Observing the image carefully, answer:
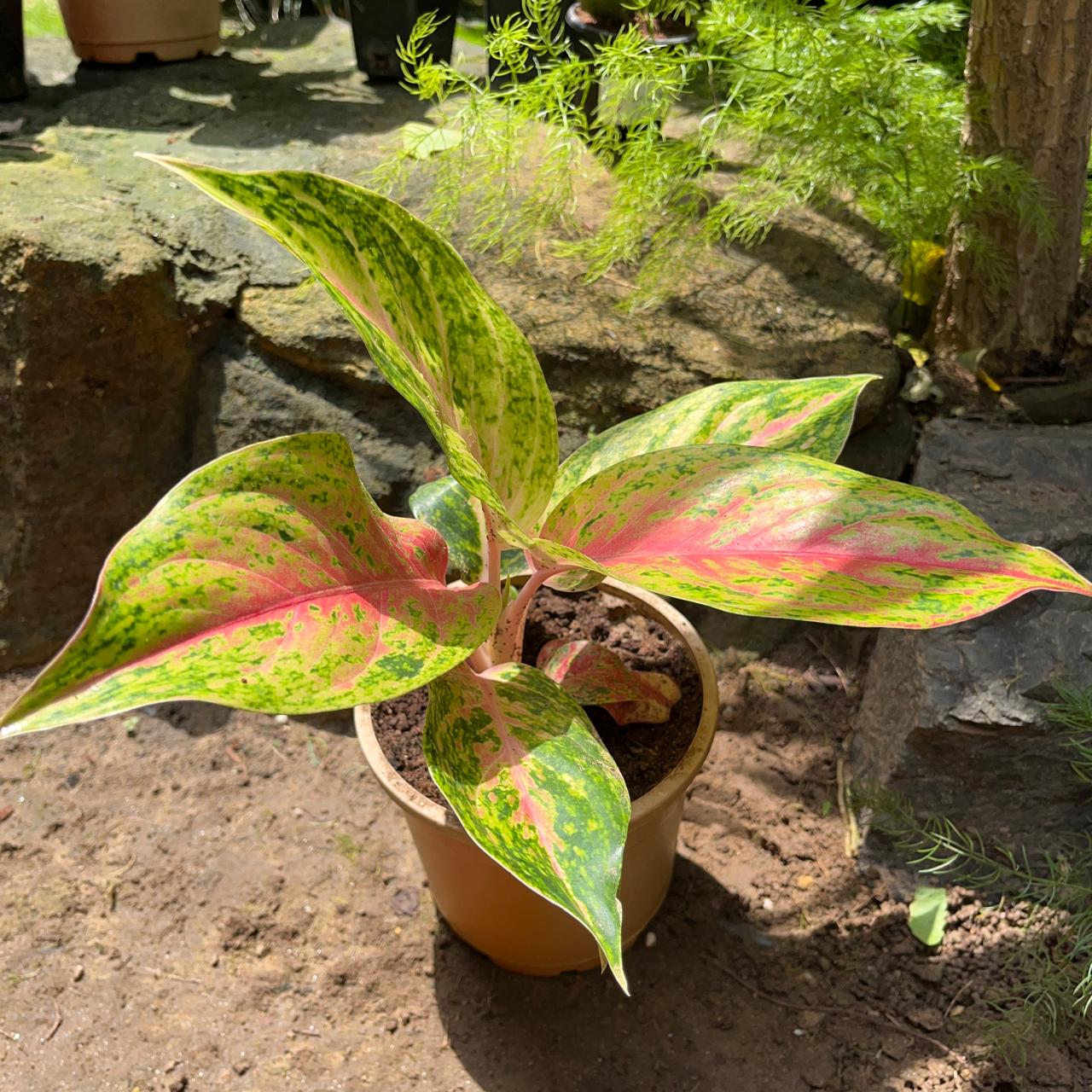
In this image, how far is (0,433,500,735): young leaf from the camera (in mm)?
657

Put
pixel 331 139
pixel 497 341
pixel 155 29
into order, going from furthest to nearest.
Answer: pixel 155 29, pixel 331 139, pixel 497 341

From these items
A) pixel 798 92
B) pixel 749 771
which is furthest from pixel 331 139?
pixel 749 771

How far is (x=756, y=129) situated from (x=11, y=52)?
62.7 inches

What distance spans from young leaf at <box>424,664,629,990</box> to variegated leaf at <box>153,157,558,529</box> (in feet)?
0.57

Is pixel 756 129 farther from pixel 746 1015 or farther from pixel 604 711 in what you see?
pixel 746 1015

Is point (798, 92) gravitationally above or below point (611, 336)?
above

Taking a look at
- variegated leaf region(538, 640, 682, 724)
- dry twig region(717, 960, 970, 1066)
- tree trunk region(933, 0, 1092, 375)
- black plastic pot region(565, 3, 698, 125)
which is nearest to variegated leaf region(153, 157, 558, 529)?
variegated leaf region(538, 640, 682, 724)

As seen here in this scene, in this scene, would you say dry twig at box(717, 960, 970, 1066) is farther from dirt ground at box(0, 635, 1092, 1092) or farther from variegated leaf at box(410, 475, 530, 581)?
variegated leaf at box(410, 475, 530, 581)

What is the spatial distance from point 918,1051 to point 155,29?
8.30 feet

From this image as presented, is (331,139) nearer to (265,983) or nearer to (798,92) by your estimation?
(798,92)

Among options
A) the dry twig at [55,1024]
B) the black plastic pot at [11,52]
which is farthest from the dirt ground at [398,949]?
the black plastic pot at [11,52]

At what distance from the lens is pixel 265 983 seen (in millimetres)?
1360

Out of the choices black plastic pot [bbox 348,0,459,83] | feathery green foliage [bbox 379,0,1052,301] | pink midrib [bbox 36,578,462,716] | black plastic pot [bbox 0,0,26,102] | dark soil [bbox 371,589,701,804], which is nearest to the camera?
pink midrib [bbox 36,578,462,716]

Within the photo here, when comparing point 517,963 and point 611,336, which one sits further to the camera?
point 611,336
